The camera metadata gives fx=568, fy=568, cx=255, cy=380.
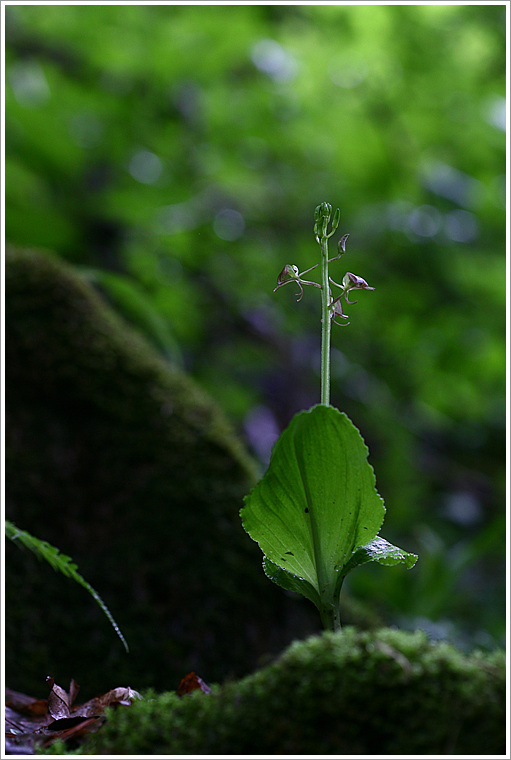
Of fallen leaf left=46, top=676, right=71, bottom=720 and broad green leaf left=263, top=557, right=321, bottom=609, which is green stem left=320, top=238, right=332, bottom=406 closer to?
broad green leaf left=263, top=557, right=321, bottom=609

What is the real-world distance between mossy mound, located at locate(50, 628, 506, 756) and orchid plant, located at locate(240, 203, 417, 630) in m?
0.12

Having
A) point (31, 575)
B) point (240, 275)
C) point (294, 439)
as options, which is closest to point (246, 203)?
point (240, 275)

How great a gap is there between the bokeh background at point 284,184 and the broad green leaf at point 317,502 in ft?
5.57

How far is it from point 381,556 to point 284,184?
9.23ft

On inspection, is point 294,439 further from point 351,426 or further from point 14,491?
point 14,491

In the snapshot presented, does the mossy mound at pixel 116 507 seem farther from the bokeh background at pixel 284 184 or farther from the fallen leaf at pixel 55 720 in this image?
the bokeh background at pixel 284 184

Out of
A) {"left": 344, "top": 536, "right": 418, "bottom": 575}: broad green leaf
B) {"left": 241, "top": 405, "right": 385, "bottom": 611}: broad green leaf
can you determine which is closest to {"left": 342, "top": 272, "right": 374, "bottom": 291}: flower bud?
{"left": 241, "top": 405, "right": 385, "bottom": 611}: broad green leaf

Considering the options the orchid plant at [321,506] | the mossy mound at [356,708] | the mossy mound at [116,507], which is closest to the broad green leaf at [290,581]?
the orchid plant at [321,506]

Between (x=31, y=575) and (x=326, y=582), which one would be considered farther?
(x=31, y=575)

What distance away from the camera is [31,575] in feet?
3.89

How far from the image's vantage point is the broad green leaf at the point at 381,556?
2.28 feet

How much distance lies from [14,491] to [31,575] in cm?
20

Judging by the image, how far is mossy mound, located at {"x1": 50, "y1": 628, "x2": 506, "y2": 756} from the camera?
22.4 inches

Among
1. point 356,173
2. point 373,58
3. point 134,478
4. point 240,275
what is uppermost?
point 373,58
